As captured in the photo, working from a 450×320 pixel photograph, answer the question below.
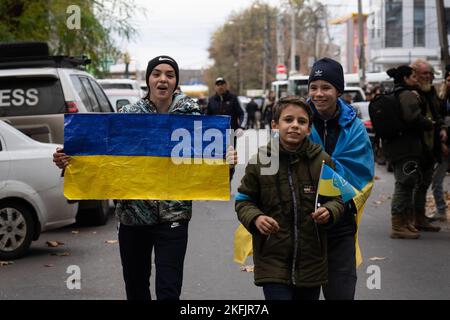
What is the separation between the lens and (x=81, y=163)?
5805mm

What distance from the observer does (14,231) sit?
10.1 meters

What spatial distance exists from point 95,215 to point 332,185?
817 centimetres

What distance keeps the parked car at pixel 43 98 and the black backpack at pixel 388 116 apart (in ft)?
12.7

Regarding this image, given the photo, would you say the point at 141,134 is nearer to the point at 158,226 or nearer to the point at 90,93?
the point at 158,226

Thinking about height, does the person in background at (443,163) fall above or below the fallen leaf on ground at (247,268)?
Answer: above

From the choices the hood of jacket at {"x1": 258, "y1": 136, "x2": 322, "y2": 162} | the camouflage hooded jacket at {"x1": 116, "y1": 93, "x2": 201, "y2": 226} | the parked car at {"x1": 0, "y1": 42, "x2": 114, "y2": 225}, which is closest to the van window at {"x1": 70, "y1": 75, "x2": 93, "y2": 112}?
the parked car at {"x1": 0, "y1": 42, "x2": 114, "y2": 225}

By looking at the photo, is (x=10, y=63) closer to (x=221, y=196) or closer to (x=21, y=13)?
(x=21, y=13)

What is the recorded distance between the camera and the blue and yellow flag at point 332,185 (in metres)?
5.10

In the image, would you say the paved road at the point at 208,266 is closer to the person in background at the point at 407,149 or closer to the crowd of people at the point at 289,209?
the person in background at the point at 407,149

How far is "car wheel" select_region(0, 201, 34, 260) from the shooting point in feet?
33.0

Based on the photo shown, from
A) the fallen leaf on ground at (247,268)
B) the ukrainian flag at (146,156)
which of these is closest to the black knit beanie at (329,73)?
the ukrainian flag at (146,156)
